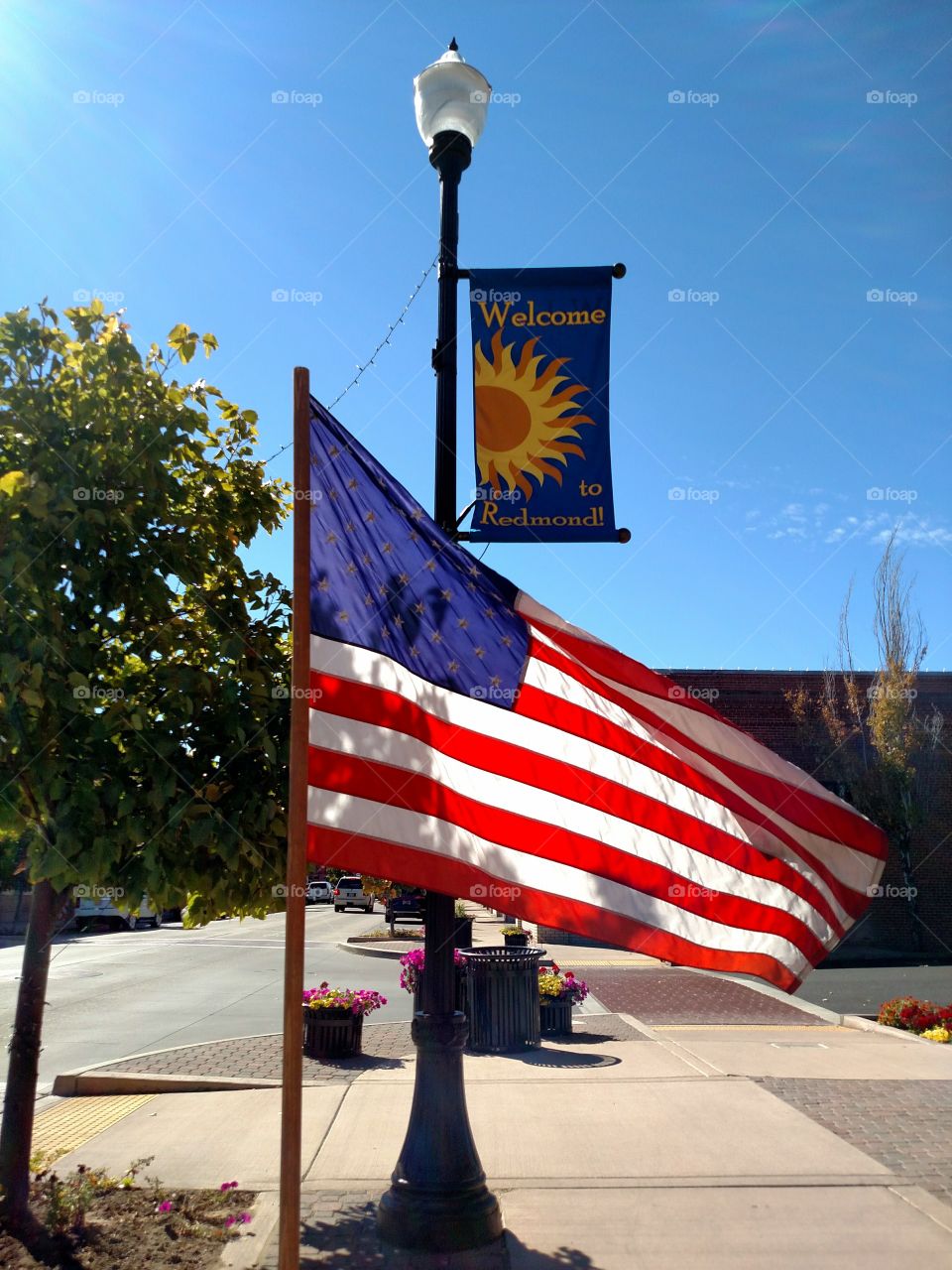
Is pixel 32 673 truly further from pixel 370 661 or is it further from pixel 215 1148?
pixel 215 1148

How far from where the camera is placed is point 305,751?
3.72 m

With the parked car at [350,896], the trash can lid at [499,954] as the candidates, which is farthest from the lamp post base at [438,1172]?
the parked car at [350,896]

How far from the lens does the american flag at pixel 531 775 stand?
422 centimetres

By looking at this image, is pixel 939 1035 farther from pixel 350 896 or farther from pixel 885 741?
pixel 350 896

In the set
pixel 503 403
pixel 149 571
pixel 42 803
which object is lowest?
pixel 42 803

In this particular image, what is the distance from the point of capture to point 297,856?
3.60m

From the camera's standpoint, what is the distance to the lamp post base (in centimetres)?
544

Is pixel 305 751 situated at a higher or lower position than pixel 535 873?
higher

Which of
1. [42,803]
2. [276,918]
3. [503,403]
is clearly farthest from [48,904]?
[276,918]

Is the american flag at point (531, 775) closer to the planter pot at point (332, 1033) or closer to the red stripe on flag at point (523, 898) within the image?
the red stripe on flag at point (523, 898)

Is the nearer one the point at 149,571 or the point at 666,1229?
the point at 149,571

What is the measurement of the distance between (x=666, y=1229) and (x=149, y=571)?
4398 millimetres

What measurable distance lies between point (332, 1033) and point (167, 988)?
8.17 m

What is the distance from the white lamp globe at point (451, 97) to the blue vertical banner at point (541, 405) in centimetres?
107
